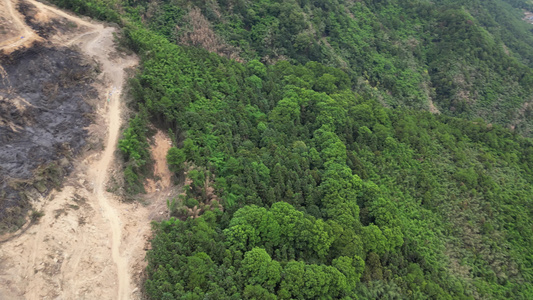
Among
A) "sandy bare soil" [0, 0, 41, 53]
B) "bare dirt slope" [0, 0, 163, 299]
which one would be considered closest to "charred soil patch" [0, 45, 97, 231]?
"sandy bare soil" [0, 0, 41, 53]

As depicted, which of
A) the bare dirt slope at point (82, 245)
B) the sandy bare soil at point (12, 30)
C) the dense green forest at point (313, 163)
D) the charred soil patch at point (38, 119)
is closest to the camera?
the bare dirt slope at point (82, 245)

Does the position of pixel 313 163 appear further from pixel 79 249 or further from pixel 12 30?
pixel 12 30

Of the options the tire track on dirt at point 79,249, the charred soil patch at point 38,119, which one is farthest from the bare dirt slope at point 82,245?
the charred soil patch at point 38,119

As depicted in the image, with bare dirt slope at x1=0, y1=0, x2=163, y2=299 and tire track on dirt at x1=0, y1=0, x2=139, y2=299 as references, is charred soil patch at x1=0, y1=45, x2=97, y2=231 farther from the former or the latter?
tire track on dirt at x1=0, y1=0, x2=139, y2=299

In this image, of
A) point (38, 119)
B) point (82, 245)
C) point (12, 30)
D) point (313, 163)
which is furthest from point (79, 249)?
point (12, 30)

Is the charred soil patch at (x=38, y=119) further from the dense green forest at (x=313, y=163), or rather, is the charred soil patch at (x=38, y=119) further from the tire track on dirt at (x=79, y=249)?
the dense green forest at (x=313, y=163)

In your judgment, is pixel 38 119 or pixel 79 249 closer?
pixel 79 249

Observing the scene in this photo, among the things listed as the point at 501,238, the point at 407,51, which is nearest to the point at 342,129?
the point at 501,238
